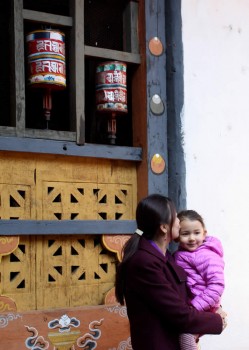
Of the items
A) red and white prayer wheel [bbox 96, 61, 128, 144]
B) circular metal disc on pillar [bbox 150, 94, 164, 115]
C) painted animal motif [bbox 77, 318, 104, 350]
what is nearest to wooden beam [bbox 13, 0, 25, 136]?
red and white prayer wheel [bbox 96, 61, 128, 144]

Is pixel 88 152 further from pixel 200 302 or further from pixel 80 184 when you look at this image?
pixel 200 302

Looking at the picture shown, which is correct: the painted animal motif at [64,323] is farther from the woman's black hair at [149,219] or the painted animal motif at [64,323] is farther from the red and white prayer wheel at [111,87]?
the red and white prayer wheel at [111,87]

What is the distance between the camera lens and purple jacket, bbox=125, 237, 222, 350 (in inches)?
97.0

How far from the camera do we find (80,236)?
364 cm

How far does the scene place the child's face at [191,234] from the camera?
2.90m

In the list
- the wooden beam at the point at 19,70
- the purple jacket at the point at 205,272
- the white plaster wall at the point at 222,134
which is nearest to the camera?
the purple jacket at the point at 205,272

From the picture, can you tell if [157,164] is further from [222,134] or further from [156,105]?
[222,134]

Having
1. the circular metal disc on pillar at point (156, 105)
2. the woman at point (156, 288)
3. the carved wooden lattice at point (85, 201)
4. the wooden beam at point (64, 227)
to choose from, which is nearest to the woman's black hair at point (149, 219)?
the woman at point (156, 288)

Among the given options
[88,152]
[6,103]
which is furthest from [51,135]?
[6,103]

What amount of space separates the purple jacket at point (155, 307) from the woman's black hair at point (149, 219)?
4 centimetres

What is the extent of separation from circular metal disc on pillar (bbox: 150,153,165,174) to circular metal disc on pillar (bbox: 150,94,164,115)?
25 cm

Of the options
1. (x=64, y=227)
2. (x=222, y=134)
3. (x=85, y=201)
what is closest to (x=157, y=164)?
(x=85, y=201)

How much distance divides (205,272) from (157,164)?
1105 millimetres

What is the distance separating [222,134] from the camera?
4180 millimetres
